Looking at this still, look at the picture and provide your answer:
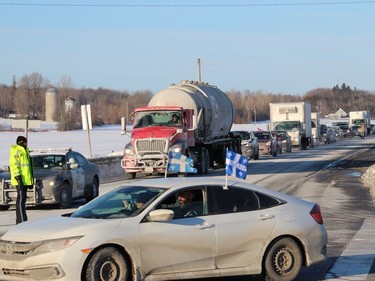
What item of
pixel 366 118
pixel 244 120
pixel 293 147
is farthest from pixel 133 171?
pixel 244 120

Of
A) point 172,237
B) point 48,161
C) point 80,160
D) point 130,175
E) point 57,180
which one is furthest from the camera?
point 130,175

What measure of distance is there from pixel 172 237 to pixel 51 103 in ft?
506

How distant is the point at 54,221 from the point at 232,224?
2088 millimetres

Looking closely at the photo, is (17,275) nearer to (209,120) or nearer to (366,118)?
(209,120)

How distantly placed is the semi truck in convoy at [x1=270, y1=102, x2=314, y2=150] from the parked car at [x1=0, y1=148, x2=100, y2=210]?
38.2 meters

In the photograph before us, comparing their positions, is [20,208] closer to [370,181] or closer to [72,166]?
→ [72,166]

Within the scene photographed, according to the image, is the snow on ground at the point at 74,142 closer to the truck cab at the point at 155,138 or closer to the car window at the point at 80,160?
the truck cab at the point at 155,138

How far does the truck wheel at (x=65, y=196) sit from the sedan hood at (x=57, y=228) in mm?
9439

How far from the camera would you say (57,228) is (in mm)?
8195

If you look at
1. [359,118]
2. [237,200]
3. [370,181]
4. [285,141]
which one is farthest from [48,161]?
[359,118]

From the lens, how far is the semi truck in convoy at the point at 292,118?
57000 millimetres

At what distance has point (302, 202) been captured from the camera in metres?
9.59

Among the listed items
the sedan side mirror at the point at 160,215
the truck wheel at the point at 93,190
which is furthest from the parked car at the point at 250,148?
the sedan side mirror at the point at 160,215

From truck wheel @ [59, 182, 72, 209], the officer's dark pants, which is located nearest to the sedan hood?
the officer's dark pants
